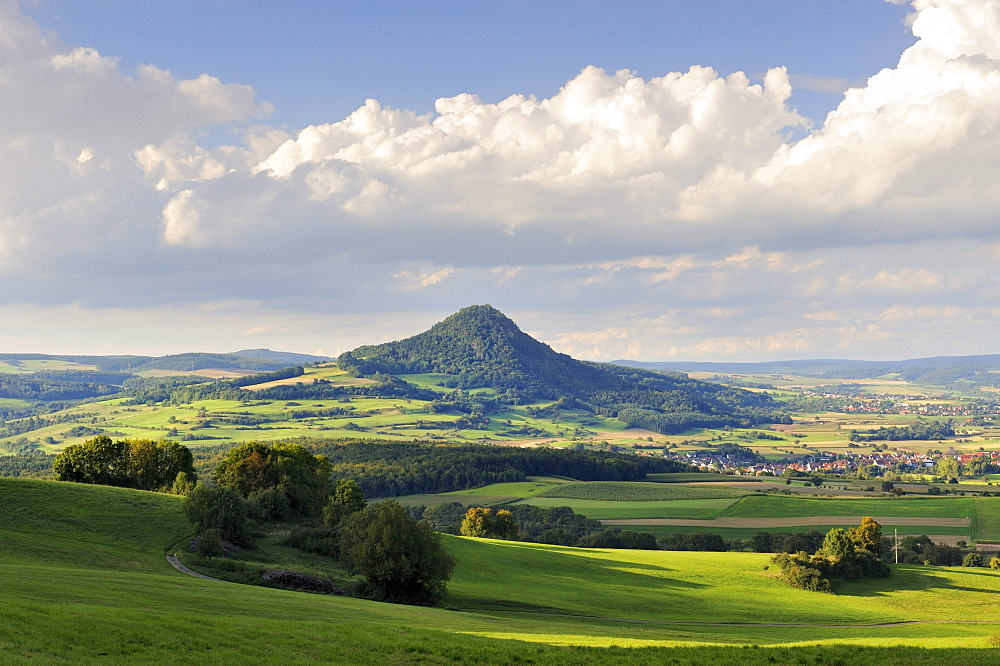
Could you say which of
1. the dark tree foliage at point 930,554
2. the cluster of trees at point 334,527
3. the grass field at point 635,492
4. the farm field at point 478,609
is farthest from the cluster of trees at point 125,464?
the dark tree foliage at point 930,554

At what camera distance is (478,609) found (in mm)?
58656

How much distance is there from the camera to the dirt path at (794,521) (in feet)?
439

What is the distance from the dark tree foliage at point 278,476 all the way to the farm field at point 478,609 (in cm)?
1587

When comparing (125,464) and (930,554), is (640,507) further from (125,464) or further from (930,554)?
(125,464)

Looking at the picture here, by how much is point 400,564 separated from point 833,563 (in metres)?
51.1

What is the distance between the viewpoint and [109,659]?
2316 cm

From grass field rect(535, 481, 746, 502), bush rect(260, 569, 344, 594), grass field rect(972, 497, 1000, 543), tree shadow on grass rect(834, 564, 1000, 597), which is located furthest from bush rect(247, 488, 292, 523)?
grass field rect(972, 497, 1000, 543)

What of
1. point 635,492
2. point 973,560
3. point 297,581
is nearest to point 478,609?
point 297,581

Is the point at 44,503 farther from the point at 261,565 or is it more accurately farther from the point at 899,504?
the point at 899,504

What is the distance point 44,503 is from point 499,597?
40544 mm

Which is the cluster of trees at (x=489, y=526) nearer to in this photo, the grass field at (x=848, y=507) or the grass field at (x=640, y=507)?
the grass field at (x=640, y=507)

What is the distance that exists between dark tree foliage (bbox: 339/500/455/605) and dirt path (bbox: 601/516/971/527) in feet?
273

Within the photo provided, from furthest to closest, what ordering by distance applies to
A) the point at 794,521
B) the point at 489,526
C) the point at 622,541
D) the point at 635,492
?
A: the point at 635,492 < the point at 794,521 < the point at 489,526 < the point at 622,541

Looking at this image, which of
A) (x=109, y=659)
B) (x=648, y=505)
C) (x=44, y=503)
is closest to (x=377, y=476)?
(x=648, y=505)
